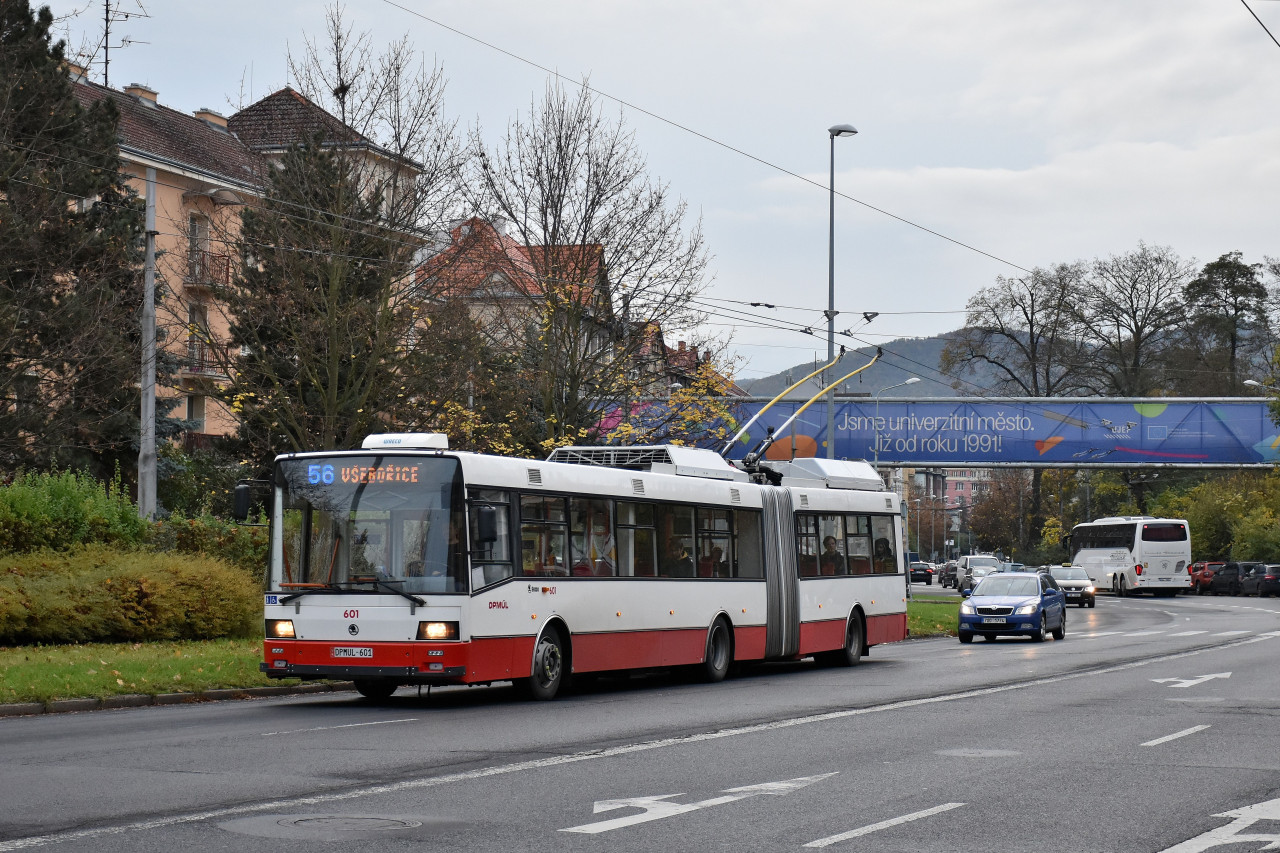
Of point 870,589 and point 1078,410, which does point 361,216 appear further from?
point 1078,410

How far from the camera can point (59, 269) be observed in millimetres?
32719

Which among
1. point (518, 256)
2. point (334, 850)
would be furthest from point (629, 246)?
point (334, 850)

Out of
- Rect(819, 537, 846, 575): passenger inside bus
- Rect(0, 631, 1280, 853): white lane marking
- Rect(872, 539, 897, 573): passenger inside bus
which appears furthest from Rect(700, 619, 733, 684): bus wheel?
Rect(872, 539, 897, 573): passenger inside bus

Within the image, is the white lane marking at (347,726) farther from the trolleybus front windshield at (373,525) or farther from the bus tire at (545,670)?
the bus tire at (545,670)

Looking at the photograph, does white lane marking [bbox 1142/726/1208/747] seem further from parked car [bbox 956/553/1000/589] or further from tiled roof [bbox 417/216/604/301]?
parked car [bbox 956/553/1000/589]

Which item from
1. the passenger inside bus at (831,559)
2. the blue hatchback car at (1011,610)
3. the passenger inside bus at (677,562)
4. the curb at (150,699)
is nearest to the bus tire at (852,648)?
the passenger inside bus at (831,559)

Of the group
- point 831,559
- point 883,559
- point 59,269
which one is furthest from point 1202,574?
point 59,269

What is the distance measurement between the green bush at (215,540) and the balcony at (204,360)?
5.63 metres

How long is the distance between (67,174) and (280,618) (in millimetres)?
21168

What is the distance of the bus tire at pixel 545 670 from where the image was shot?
18016 millimetres

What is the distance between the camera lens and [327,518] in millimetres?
17375

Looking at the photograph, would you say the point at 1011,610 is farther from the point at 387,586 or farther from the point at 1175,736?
the point at 1175,736

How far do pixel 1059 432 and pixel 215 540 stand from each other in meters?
40.1

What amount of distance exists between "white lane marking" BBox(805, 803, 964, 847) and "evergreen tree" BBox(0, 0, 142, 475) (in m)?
19.6
